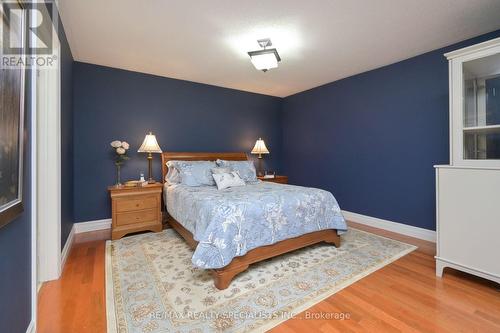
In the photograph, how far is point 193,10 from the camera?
2.16m

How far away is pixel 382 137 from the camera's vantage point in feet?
11.8

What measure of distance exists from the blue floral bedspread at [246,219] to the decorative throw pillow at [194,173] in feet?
1.13

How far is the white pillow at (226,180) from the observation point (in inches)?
126

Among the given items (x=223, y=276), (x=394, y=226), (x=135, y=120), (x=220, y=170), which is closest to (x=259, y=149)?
(x=220, y=170)

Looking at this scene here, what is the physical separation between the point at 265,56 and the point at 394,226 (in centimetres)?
300

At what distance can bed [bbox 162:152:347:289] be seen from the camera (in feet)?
6.45

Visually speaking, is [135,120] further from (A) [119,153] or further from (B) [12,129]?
(B) [12,129]

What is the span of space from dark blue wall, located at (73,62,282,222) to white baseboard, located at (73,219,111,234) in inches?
2.5

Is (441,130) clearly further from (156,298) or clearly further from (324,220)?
(156,298)

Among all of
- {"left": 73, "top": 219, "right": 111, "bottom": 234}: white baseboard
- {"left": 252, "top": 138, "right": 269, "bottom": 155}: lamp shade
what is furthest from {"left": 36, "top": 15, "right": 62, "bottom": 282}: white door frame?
{"left": 252, "top": 138, "right": 269, "bottom": 155}: lamp shade

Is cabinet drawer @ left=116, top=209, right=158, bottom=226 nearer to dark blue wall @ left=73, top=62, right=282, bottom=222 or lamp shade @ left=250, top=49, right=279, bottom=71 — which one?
dark blue wall @ left=73, top=62, right=282, bottom=222

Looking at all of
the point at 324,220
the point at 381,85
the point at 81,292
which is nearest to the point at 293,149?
the point at 381,85

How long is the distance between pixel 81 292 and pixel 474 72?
13.1 ft

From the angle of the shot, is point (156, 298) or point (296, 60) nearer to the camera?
point (156, 298)
